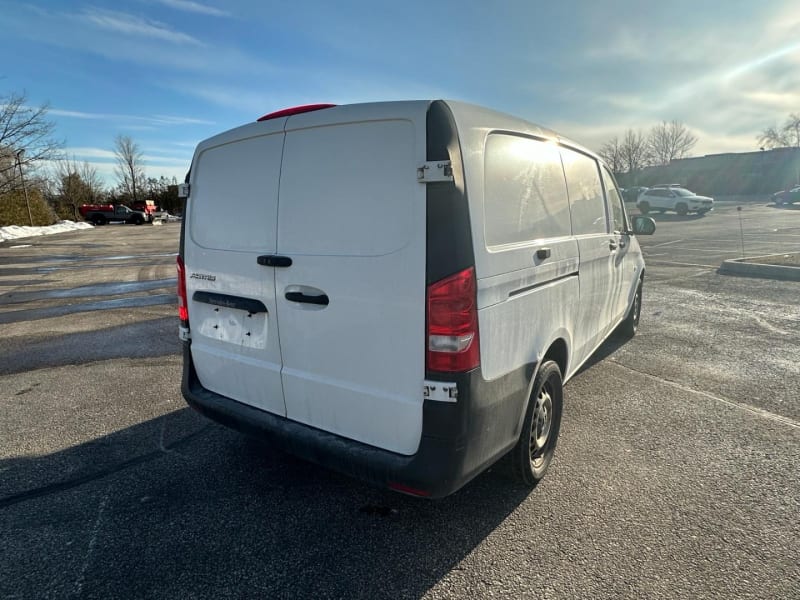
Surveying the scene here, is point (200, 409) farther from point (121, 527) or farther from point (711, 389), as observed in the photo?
point (711, 389)

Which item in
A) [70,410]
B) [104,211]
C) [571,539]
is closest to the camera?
[571,539]

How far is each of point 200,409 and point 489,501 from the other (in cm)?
190

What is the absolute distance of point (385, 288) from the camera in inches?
87.7

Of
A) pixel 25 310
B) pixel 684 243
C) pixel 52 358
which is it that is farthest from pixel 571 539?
pixel 684 243

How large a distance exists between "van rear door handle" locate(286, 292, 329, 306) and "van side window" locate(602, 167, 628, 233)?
3190 mm

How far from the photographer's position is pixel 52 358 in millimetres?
5797

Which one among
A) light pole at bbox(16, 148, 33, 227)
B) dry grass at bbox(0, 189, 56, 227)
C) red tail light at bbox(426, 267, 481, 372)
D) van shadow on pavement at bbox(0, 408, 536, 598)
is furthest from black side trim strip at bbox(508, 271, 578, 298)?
dry grass at bbox(0, 189, 56, 227)

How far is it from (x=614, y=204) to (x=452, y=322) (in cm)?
346

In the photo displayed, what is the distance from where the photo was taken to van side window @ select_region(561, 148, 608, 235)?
349 cm

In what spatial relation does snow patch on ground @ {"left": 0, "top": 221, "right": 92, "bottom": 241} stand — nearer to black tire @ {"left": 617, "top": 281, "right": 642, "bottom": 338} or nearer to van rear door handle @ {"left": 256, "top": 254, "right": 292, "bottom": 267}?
van rear door handle @ {"left": 256, "top": 254, "right": 292, "bottom": 267}

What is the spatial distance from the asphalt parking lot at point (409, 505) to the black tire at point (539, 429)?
0.13m

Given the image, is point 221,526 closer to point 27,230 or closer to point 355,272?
point 355,272

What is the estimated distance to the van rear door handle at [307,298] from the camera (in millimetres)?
2441

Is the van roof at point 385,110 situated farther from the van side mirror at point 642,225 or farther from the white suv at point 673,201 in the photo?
the white suv at point 673,201
